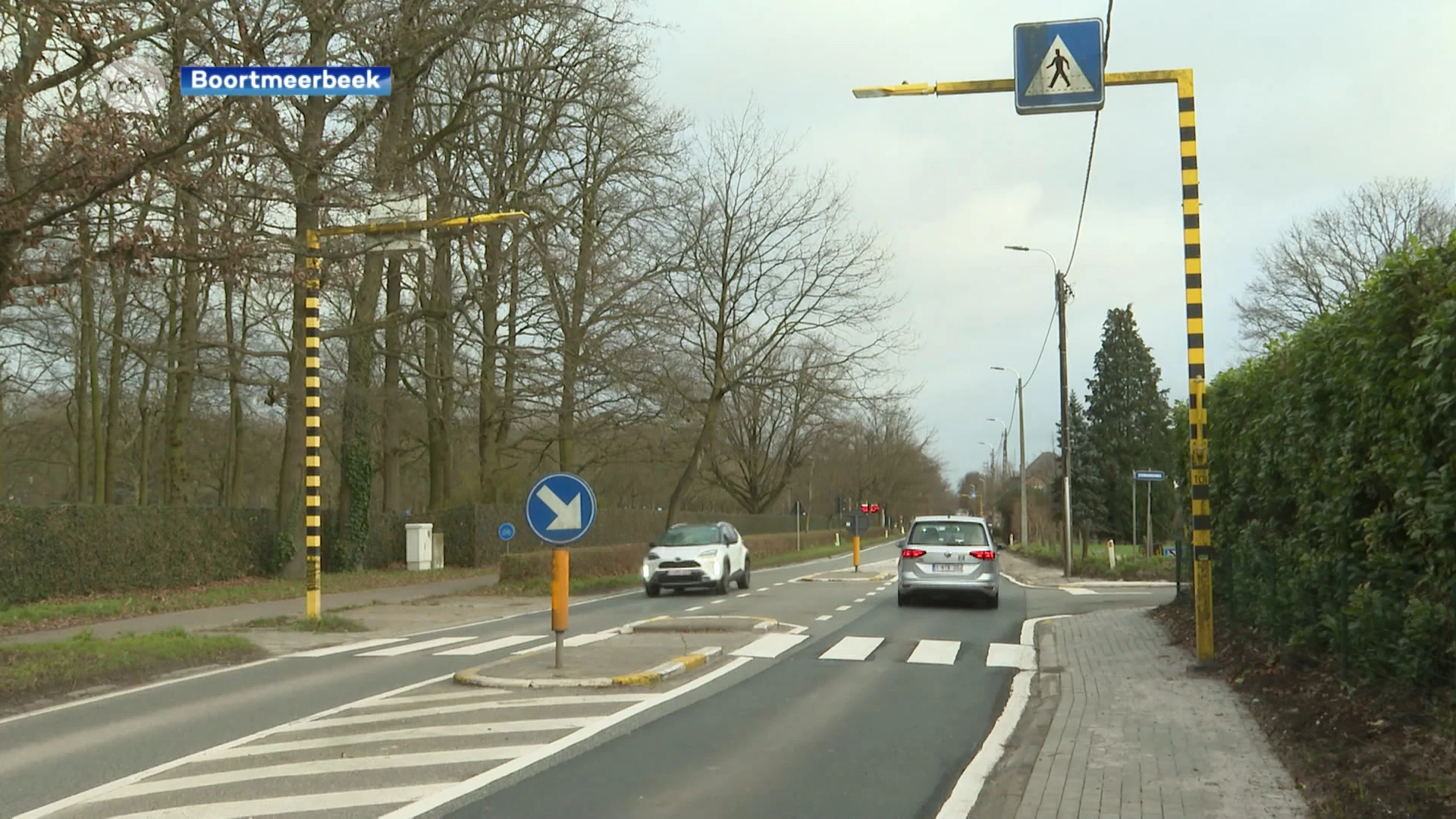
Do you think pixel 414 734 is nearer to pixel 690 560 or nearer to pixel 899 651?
pixel 899 651

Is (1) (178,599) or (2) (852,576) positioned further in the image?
(2) (852,576)

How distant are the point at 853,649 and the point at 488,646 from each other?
453cm

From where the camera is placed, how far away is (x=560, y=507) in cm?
1237

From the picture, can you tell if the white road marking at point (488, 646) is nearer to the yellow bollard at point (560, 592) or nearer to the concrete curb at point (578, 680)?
the concrete curb at point (578, 680)

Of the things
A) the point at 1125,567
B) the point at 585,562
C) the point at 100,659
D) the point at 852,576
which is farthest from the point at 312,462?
the point at 1125,567

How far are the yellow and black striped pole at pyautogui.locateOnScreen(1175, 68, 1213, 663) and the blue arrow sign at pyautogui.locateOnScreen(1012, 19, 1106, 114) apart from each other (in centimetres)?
220

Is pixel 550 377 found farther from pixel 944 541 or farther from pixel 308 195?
pixel 308 195

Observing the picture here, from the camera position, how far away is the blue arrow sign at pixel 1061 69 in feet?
36.1

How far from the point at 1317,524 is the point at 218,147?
37.3 feet

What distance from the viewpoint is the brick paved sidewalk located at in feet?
22.4

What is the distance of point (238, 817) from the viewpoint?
6.54 m

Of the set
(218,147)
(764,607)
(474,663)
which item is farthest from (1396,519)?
(764,607)

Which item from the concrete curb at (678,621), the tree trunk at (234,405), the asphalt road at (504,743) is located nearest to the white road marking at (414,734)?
the asphalt road at (504,743)

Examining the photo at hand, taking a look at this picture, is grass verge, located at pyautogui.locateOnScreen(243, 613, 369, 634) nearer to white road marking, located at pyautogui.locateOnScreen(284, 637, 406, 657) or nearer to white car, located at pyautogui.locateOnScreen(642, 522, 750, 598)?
white road marking, located at pyautogui.locateOnScreen(284, 637, 406, 657)
